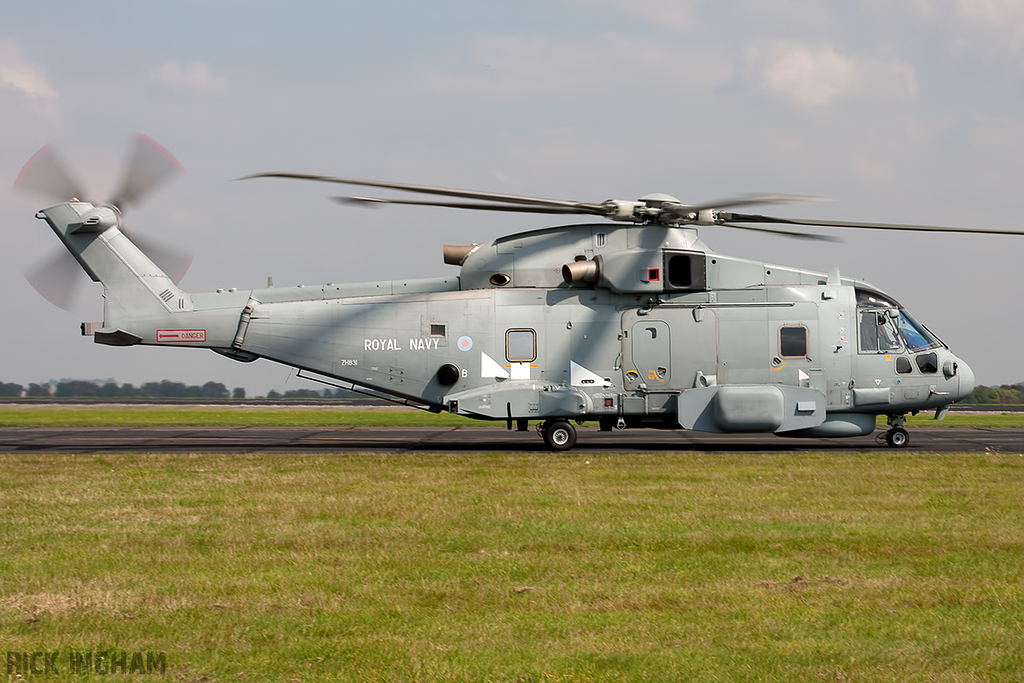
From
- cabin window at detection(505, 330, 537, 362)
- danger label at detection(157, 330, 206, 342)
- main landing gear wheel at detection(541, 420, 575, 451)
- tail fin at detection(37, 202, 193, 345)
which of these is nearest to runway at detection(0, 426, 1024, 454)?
main landing gear wheel at detection(541, 420, 575, 451)

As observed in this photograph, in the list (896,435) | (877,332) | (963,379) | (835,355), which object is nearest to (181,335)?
(835,355)

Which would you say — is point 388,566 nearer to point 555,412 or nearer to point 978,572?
point 978,572

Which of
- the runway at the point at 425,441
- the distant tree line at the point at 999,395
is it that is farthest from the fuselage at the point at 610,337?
the distant tree line at the point at 999,395

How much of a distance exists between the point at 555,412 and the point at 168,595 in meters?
14.5

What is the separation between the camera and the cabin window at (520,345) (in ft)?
72.1

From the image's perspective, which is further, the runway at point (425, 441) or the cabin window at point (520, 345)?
the runway at point (425, 441)

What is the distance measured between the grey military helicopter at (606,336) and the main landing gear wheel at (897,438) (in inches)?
29.9

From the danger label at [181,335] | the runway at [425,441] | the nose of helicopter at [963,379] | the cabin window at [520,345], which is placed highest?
the danger label at [181,335]

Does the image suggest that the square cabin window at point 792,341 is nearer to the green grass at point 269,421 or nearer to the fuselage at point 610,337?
the fuselage at point 610,337

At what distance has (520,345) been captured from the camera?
22016 millimetres

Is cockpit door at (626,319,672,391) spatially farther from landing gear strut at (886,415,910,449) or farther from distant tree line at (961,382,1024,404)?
distant tree line at (961,382,1024,404)

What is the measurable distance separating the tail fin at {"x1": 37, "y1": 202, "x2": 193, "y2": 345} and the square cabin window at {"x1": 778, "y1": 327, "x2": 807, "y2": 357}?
14.5 m

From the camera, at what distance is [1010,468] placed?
1695 cm

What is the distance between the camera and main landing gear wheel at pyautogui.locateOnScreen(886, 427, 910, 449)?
74.8 ft
